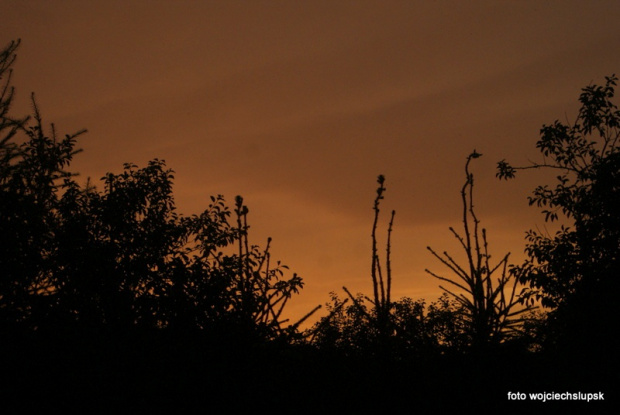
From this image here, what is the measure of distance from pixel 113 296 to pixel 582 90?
46.5 ft

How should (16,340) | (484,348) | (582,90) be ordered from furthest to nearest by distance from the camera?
(582,90)
(16,340)
(484,348)

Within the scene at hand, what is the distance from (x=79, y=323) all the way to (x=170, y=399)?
72.0 inches

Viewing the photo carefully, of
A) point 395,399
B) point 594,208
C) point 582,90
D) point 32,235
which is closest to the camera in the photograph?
point 395,399

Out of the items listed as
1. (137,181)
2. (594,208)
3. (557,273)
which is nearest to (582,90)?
(594,208)

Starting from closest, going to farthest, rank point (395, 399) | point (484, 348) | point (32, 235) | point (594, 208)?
1. point (484, 348)
2. point (395, 399)
3. point (32, 235)
4. point (594, 208)

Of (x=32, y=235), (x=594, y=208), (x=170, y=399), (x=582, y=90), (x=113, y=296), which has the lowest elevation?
(x=170, y=399)

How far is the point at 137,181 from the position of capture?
19.0 meters

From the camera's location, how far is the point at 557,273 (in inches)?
652

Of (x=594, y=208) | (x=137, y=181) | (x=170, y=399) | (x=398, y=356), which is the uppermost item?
(x=137, y=181)

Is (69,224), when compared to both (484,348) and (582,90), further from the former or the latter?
(582,90)

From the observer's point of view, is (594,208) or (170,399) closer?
(170,399)

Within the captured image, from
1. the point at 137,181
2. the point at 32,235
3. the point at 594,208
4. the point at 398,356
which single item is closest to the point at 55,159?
the point at 32,235

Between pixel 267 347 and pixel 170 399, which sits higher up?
pixel 267 347

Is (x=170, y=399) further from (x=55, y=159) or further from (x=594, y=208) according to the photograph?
(x=594, y=208)
